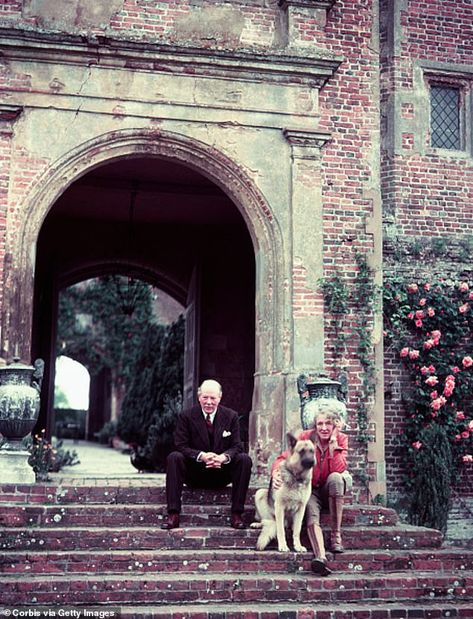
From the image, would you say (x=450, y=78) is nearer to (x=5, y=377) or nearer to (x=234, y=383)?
(x=234, y=383)


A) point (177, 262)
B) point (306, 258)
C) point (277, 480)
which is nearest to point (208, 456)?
point (277, 480)

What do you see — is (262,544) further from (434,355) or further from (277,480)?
(434,355)

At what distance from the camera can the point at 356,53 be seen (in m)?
10.9

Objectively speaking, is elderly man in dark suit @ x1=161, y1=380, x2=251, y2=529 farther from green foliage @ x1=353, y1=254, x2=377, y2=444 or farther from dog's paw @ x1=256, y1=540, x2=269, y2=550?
green foliage @ x1=353, y1=254, x2=377, y2=444

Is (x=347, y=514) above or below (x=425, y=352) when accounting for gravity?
below

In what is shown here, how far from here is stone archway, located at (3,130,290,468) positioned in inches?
378

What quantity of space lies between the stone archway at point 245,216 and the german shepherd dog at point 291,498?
2475 mm

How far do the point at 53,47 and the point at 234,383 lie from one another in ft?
21.5

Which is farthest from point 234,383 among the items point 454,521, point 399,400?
point 454,521

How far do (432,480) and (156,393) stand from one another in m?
10.1

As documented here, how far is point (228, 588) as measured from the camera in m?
6.88

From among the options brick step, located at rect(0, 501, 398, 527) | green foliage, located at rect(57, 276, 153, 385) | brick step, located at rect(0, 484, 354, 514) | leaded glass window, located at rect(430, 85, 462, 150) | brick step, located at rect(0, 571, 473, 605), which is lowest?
brick step, located at rect(0, 571, 473, 605)

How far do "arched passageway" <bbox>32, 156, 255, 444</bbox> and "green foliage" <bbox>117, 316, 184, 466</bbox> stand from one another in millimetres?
1820

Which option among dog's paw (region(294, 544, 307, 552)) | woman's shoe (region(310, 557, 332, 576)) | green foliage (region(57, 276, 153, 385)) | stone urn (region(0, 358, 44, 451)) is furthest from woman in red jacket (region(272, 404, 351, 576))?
green foliage (region(57, 276, 153, 385))
